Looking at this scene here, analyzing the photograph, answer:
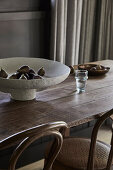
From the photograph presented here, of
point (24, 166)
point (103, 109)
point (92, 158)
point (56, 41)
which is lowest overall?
point (24, 166)

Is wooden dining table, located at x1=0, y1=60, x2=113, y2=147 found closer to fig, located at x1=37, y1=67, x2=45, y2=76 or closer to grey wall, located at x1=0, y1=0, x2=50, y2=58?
fig, located at x1=37, y1=67, x2=45, y2=76

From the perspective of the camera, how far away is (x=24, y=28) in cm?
334

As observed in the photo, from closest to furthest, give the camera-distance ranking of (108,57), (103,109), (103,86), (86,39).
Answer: (103,109), (103,86), (86,39), (108,57)

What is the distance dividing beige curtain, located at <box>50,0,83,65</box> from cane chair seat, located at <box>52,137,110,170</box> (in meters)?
1.52

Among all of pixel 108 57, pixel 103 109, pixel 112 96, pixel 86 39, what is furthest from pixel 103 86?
pixel 108 57

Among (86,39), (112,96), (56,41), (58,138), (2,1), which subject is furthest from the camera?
(86,39)

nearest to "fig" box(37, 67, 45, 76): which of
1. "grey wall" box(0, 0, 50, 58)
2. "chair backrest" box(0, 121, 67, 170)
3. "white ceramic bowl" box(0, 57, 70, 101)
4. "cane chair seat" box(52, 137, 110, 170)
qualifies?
"white ceramic bowl" box(0, 57, 70, 101)

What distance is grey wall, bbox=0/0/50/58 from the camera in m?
3.16

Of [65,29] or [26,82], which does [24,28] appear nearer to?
[65,29]

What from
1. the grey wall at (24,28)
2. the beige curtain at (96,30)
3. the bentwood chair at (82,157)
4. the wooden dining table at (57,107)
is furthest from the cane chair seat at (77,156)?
the beige curtain at (96,30)

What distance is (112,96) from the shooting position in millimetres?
2041

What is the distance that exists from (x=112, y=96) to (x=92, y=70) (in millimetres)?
460

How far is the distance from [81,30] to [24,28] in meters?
0.73

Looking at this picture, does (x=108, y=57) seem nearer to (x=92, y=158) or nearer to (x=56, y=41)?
(x=56, y=41)
